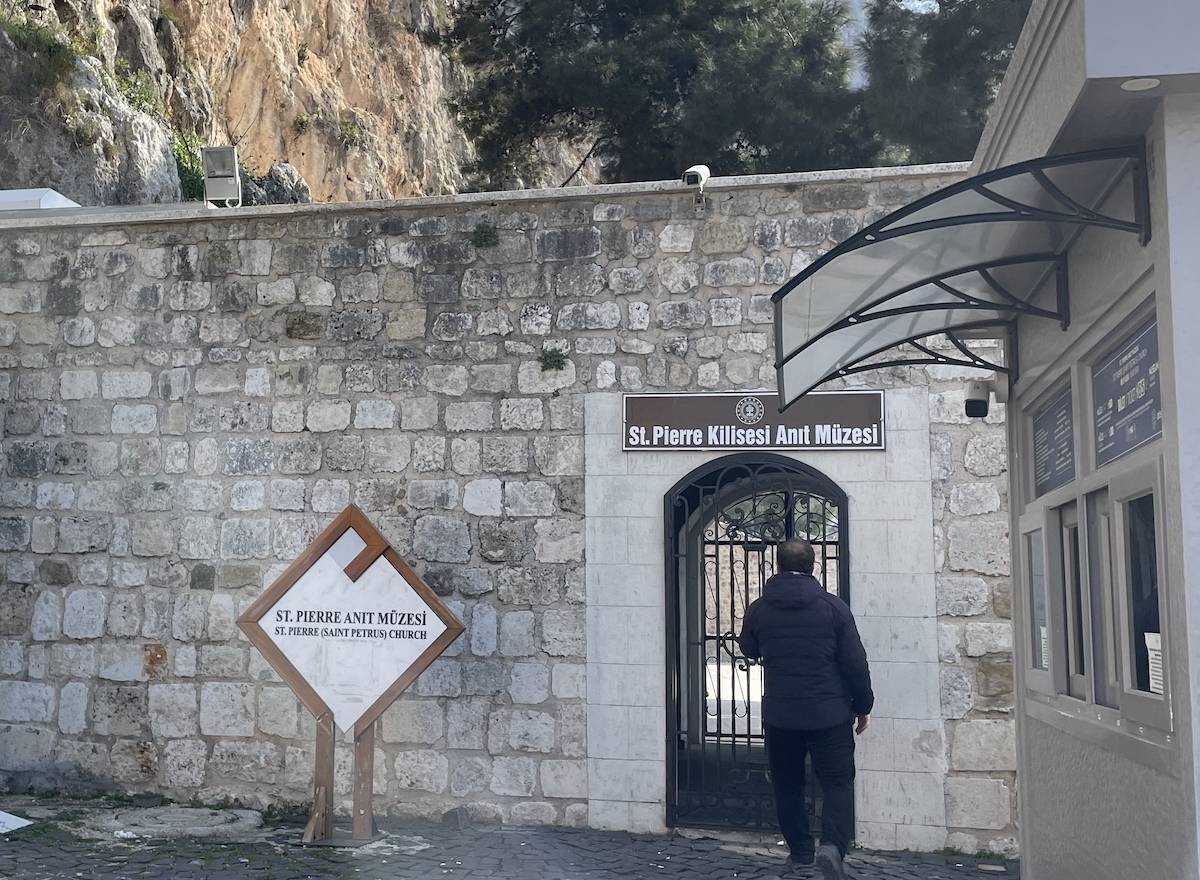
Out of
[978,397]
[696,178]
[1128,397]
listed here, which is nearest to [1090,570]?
[1128,397]

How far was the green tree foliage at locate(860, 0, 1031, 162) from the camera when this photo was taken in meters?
13.7

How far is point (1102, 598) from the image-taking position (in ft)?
11.7

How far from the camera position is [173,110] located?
17.6 m

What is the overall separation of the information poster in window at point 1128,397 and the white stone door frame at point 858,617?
3.46 metres

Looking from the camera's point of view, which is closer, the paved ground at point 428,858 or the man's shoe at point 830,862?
the man's shoe at point 830,862

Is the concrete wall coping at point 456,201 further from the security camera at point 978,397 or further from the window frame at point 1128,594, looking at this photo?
the window frame at point 1128,594

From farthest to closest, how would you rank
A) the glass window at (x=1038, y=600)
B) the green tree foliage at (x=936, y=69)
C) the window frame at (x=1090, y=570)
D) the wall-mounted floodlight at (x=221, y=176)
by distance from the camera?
the green tree foliage at (x=936, y=69)
the wall-mounted floodlight at (x=221, y=176)
the glass window at (x=1038, y=600)
the window frame at (x=1090, y=570)

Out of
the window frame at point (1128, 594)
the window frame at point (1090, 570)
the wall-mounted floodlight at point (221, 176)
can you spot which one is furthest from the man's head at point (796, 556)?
the wall-mounted floodlight at point (221, 176)

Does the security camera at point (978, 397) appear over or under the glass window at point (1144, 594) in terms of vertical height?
over

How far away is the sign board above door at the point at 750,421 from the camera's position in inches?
280

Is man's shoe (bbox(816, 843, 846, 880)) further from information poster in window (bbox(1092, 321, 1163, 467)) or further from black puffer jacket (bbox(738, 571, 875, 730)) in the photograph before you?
information poster in window (bbox(1092, 321, 1163, 467))

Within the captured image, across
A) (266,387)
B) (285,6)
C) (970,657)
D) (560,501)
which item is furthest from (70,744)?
(285,6)

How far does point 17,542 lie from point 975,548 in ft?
19.6

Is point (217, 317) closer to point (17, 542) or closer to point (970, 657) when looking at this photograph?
point (17, 542)
